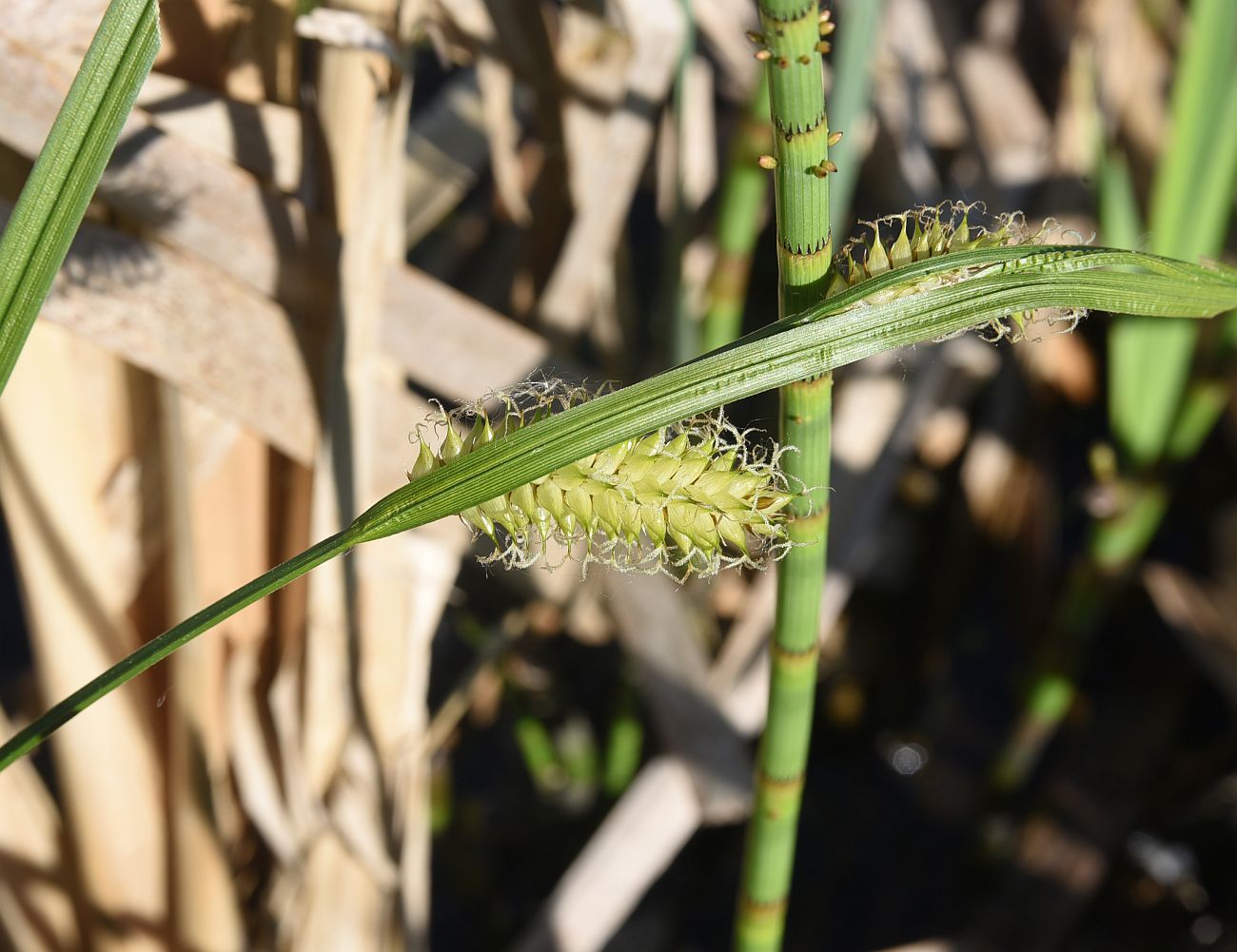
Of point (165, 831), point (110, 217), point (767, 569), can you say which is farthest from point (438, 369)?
point (767, 569)

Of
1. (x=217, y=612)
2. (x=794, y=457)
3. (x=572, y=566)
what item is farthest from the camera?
(x=572, y=566)

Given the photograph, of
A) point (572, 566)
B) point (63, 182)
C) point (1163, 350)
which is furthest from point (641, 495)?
point (1163, 350)

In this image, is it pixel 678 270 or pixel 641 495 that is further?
pixel 678 270

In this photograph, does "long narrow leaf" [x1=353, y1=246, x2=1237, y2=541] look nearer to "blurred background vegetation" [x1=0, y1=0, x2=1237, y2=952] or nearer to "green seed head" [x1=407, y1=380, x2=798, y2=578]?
"green seed head" [x1=407, y1=380, x2=798, y2=578]

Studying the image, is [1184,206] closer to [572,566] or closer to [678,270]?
[678,270]

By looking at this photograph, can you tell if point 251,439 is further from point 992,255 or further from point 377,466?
point 992,255

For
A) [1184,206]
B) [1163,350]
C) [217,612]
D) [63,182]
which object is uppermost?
[1184,206]
